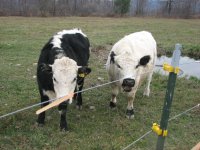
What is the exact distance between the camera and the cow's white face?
4.98 meters

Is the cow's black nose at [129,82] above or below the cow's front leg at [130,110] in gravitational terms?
above

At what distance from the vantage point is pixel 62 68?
5.03 metres

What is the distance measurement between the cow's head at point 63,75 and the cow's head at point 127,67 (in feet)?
3.53

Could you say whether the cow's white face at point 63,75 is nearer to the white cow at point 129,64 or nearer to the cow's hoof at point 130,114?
the white cow at point 129,64

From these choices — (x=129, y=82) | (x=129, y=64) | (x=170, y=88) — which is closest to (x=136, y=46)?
(x=129, y=64)

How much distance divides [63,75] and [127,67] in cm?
145

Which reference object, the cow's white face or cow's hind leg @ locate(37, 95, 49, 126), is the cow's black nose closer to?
the cow's white face

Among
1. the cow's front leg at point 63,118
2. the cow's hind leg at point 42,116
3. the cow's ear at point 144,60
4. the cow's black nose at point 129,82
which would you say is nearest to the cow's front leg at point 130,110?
the cow's ear at point 144,60

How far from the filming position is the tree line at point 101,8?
29.2m

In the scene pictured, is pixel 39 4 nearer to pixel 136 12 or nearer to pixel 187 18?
pixel 136 12

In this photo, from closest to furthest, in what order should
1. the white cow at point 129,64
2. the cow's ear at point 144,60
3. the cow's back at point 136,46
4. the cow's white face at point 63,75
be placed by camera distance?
the cow's white face at point 63,75, the white cow at point 129,64, the cow's ear at point 144,60, the cow's back at point 136,46

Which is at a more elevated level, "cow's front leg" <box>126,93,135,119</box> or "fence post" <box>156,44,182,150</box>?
"fence post" <box>156,44,182,150</box>

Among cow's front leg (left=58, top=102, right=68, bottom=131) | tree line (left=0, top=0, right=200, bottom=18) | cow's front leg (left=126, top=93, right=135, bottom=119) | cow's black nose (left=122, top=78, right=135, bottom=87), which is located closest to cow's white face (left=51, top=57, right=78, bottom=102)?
cow's front leg (left=58, top=102, right=68, bottom=131)

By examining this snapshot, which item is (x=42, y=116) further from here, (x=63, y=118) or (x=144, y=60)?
Result: (x=144, y=60)
